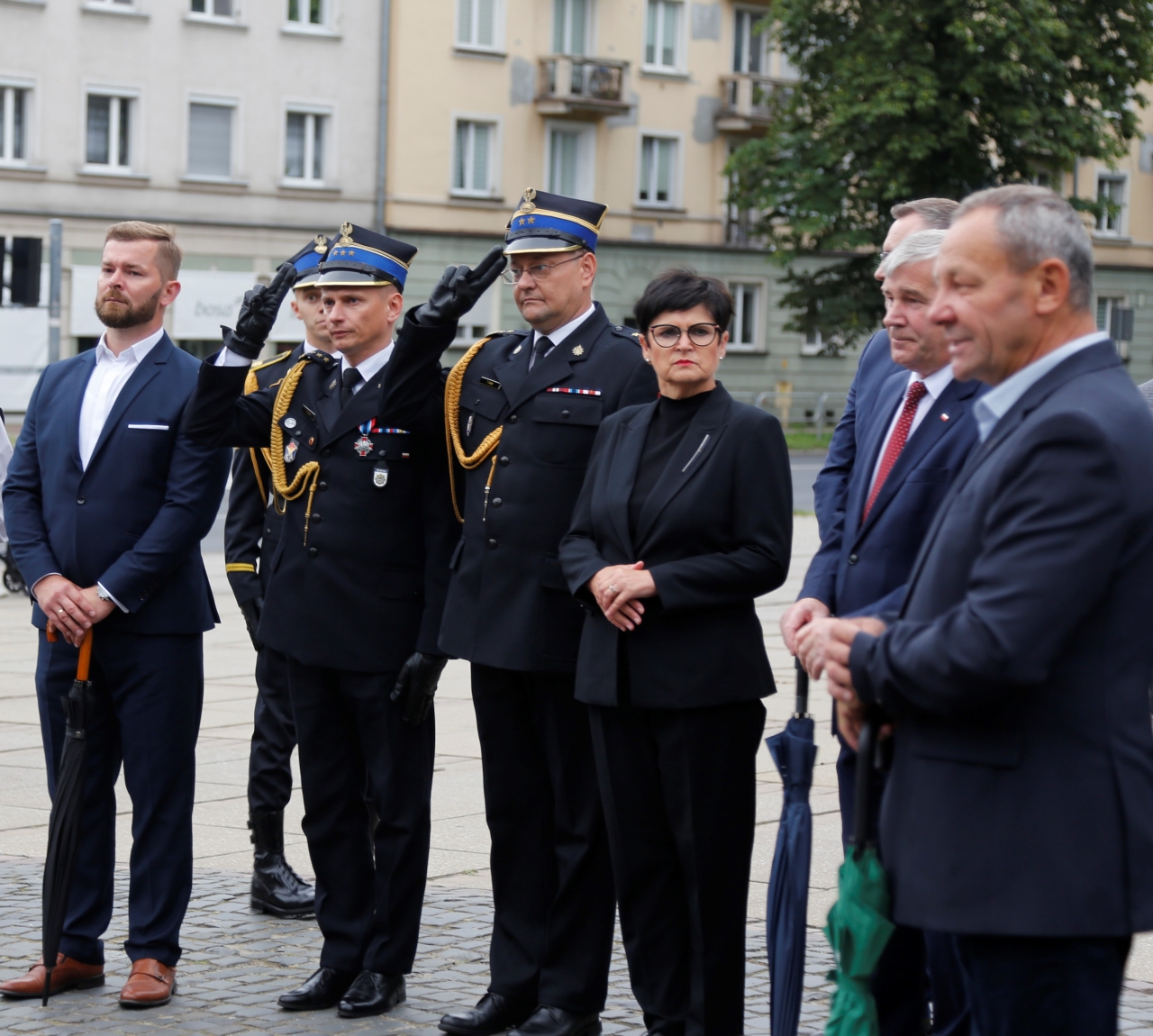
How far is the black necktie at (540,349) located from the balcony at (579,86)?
3705 centimetres

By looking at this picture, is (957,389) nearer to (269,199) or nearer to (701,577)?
(701,577)

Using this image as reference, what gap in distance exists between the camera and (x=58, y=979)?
541 cm

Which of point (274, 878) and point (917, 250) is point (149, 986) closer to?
point (274, 878)

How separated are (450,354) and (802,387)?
10777 millimetres

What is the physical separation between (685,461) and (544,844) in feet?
4.00

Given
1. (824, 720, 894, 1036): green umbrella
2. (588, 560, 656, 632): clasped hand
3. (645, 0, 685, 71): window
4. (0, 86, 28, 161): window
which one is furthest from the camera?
(645, 0, 685, 71): window

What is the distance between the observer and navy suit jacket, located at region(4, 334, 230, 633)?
5629 mm

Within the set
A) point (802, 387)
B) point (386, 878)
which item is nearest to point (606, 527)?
point (386, 878)

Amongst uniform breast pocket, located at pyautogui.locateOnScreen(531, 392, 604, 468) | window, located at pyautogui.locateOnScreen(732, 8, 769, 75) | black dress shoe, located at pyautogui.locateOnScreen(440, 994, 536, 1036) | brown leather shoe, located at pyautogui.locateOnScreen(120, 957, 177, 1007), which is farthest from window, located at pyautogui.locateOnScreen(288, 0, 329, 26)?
black dress shoe, located at pyautogui.locateOnScreen(440, 994, 536, 1036)

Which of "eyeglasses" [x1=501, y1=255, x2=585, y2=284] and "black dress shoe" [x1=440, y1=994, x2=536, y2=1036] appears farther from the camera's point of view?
"eyeglasses" [x1=501, y1=255, x2=585, y2=284]

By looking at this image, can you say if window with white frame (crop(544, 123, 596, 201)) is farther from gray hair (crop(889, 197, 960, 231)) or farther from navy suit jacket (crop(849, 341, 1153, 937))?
navy suit jacket (crop(849, 341, 1153, 937))

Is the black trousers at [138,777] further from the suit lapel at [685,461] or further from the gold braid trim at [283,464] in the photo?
the suit lapel at [685,461]

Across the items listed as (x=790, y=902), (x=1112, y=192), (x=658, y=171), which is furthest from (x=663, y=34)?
(x=790, y=902)

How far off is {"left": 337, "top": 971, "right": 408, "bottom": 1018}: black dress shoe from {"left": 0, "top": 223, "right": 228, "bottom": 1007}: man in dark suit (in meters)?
0.57
